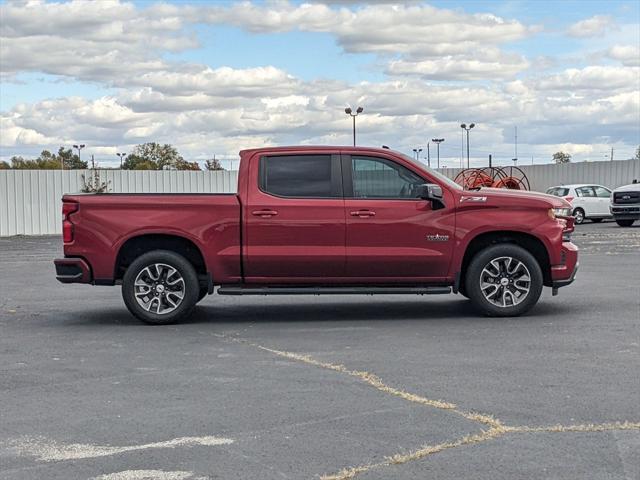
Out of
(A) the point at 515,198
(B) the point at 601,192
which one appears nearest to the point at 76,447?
(A) the point at 515,198

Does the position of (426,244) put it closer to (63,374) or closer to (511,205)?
(511,205)

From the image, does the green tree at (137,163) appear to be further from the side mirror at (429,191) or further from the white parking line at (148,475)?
the white parking line at (148,475)

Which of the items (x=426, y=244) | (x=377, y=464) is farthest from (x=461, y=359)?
(x=377, y=464)

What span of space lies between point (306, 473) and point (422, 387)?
2279 millimetres

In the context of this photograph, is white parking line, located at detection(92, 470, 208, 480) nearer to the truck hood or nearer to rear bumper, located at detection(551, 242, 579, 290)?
the truck hood

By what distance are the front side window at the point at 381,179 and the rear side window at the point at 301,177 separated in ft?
0.73

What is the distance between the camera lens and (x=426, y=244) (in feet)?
35.4

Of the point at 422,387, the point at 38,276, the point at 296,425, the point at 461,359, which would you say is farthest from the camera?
the point at 38,276

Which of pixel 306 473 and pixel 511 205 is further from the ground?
pixel 511 205

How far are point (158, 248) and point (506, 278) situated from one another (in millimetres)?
3977

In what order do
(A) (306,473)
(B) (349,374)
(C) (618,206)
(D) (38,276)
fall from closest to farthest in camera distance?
(A) (306,473) → (B) (349,374) → (D) (38,276) → (C) (618,206)

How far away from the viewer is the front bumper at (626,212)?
33250mm

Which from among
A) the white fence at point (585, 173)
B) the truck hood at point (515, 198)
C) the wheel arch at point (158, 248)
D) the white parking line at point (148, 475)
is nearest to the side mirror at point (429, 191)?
the truck hood at point (515, 198)

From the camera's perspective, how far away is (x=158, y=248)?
11016 millimetres
